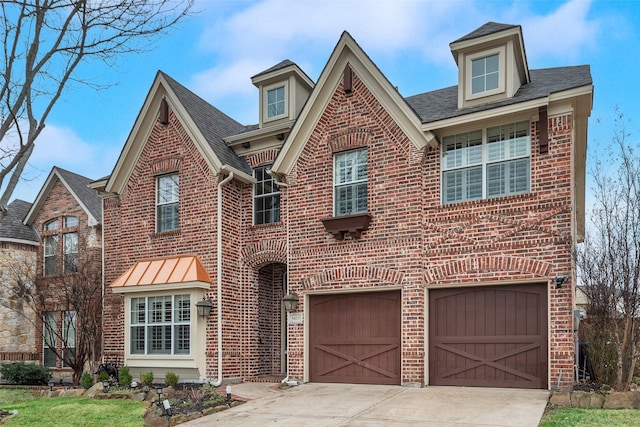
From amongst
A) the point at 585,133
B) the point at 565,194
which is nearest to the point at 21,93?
the point at 565,194

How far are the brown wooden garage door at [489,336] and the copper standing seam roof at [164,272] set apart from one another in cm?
618

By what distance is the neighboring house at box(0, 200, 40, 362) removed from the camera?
20234mm

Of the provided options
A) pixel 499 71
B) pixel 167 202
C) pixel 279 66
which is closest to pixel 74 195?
pixel 167 202

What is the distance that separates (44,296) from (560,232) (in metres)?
15.6

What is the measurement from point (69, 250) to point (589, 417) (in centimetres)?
1731

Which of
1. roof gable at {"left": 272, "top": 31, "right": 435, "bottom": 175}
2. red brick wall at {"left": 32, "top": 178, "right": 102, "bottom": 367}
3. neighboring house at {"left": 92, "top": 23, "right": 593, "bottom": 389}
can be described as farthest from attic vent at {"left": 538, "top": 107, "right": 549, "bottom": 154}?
red brick wall at {"left": 32, "top": 178, "right": 102, "bottom": 367}

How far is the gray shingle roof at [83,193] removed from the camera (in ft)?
67.1

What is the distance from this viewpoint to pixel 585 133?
1463 cm

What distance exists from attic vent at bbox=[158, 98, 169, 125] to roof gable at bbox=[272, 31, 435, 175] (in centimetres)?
404

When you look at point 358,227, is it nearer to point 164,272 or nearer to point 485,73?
point 485,73

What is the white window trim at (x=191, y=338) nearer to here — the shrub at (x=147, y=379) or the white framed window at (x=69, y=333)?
the shrub at (x=147, y=379)

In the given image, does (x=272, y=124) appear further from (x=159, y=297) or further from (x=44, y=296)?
(x=44, y=296)

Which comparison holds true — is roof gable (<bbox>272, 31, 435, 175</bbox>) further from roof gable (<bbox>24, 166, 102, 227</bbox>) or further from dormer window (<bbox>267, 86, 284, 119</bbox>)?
roof gable (<bbox>24, 166, 102, 227</bbox>)

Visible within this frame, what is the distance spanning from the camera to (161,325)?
626 inches
